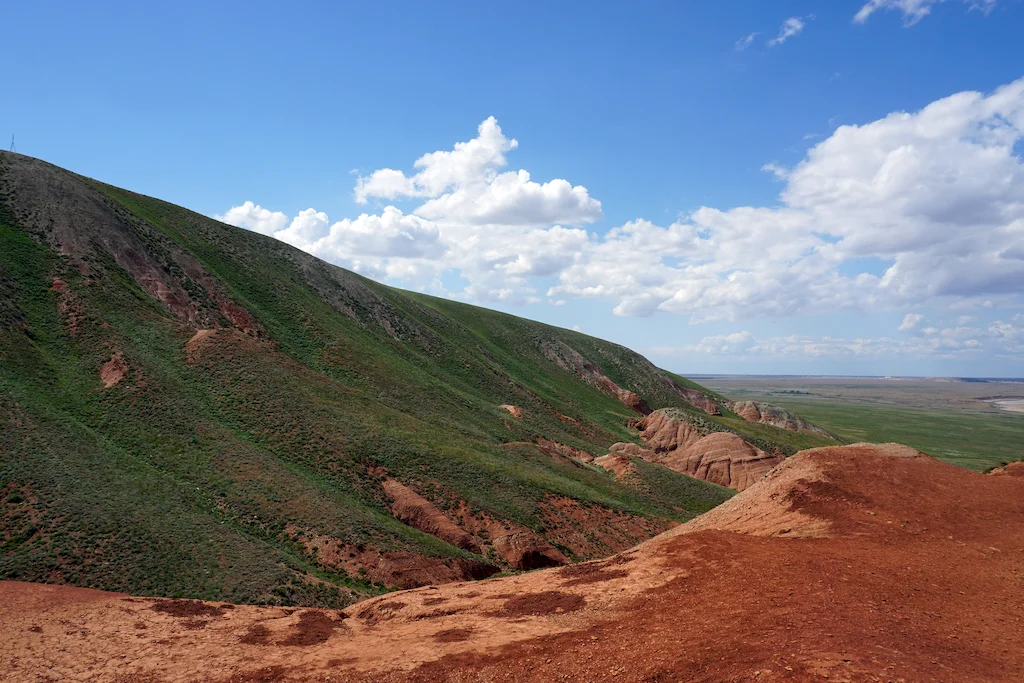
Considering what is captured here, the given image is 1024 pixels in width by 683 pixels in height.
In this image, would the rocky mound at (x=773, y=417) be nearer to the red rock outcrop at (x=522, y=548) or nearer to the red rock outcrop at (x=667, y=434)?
the red rock outcrop at (x=667, y=434)

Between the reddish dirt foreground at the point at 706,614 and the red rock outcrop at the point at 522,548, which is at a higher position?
the reddish dirt foreground at the point at 706,614

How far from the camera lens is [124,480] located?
1287 inches

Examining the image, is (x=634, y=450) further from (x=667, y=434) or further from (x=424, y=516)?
(x=424, y=516)

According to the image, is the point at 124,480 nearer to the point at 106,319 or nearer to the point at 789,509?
the point at 106,319

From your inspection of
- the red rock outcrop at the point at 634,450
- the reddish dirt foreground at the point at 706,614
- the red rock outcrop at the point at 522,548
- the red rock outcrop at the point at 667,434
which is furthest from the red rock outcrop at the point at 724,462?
the reddish dirt foreground at the point at 706,614

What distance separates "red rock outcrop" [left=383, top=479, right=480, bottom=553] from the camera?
36.4 m

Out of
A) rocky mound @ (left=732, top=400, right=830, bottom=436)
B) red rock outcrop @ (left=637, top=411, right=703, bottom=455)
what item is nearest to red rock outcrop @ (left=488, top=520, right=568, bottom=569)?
red rock outcrop @ (left=637, top=411, right=703, bottom=455)

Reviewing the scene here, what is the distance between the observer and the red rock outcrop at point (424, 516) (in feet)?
120

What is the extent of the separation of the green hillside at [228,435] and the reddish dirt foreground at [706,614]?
507cm

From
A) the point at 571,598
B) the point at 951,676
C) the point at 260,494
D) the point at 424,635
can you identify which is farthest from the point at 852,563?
the point at 260,494

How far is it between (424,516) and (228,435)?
1515 centimetres

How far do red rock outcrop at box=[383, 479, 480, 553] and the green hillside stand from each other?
56 cm

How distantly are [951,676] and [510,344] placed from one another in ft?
345

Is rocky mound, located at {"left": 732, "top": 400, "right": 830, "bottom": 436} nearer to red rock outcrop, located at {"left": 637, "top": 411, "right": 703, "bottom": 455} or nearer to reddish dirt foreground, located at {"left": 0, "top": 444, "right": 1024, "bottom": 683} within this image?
red rock outcrop, located at {"left": 637, "top": 411, "right": 703, "bottom": 455}
